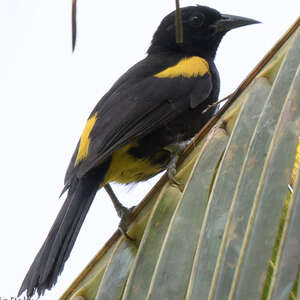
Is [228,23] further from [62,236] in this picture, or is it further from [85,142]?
[62,236]

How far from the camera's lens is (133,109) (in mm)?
3109

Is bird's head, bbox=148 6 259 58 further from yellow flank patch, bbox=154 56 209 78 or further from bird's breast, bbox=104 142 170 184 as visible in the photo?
bird's breast, bbox=104 142 170 184

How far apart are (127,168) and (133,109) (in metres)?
0.42

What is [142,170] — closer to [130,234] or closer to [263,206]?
[130,234]

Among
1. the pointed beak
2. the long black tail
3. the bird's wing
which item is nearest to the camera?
the long black tail

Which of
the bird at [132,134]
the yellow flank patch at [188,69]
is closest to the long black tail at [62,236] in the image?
the bird at [132,134]

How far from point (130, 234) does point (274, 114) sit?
0.66m

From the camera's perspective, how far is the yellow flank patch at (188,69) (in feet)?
12.2

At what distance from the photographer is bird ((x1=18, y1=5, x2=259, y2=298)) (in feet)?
7.92

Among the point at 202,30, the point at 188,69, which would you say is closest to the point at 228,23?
the point at 202,30

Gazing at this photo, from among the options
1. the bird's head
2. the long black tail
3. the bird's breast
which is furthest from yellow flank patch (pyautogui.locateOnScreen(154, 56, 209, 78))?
the long black tail

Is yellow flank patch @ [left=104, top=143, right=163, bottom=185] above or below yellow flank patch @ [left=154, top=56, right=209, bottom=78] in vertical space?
below

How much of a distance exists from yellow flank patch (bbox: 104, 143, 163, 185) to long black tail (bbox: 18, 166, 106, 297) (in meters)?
0.14

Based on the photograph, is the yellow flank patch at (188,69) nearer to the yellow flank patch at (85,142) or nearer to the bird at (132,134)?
the bird at (132,134)
